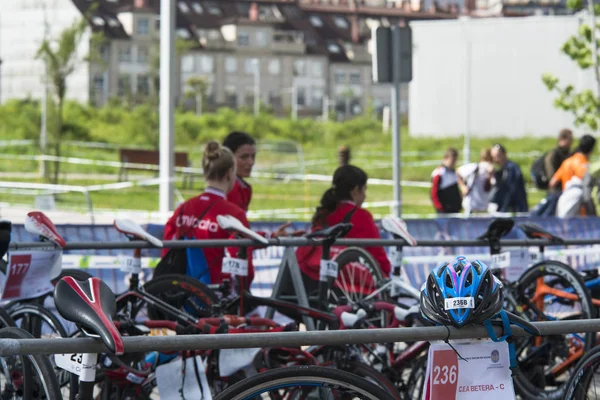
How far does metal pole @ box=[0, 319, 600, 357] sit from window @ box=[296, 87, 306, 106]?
281 feet

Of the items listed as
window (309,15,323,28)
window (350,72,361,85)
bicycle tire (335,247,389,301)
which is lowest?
bicycle tire (335,247,389,301)

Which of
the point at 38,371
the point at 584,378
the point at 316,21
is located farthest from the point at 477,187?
the point at 316,21

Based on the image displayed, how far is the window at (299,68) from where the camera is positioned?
9025 centimetres

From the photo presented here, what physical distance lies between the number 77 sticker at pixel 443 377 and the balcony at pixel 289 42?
86.3m

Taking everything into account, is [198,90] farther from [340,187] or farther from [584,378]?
[584,378]

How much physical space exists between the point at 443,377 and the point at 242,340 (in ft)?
2.31

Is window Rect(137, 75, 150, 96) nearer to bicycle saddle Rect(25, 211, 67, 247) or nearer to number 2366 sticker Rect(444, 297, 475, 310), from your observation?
bicycle saddle Rect(25, 211, 67, 247)

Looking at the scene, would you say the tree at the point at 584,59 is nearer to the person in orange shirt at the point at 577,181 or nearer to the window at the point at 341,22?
the person in orange shirt at the point at 577,181

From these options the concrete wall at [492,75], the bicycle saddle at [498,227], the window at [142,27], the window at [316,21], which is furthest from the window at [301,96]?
the bicycle saddle at [498,227]

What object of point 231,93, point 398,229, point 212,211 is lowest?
point 398,229

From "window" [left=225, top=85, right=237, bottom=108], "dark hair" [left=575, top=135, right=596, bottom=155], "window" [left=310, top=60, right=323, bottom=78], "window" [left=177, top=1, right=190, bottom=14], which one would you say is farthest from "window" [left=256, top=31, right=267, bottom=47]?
"dark hair" [left=575, top=135, right=596, bottom=155]

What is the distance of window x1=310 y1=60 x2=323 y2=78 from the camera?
92000 mm

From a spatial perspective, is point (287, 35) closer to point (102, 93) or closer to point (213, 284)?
point (102, 93)

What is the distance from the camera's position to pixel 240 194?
31.2 feet
